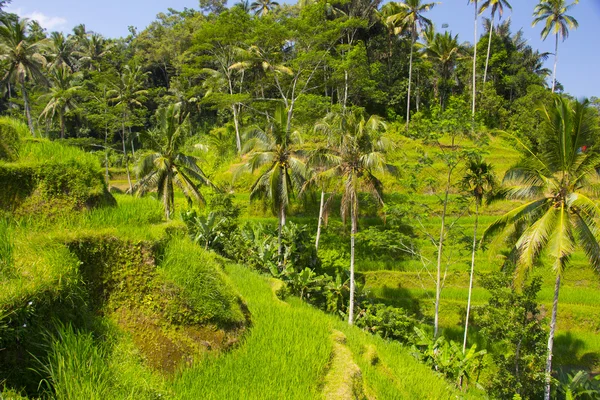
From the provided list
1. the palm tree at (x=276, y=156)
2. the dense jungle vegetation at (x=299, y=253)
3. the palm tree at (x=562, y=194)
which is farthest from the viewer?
the palm tree at (x=276, y=156)

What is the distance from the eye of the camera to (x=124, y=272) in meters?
4.42

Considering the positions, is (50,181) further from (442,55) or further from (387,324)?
(442,55)

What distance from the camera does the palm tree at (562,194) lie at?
11289 mm

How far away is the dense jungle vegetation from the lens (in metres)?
3.90

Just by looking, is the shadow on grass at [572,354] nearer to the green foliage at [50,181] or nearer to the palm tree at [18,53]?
the green foliage at [50,181]

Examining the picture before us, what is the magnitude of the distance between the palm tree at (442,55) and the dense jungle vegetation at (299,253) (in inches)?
22.7

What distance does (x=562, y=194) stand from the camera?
12117 millimetres

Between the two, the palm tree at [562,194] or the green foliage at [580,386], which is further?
the green foliage at [580,386]

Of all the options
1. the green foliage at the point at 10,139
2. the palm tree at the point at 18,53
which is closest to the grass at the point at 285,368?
the green foliage at the point at 10,139

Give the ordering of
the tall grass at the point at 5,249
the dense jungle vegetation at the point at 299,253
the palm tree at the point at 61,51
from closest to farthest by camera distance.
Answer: the tall grass at the point at 5,249 < the dense jungle vegetation at the point at 299,253 < the palm tree at the point at 61,51

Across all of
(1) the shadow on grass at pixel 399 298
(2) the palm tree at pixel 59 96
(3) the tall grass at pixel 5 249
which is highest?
(2) the palm tree at pixel 59 96

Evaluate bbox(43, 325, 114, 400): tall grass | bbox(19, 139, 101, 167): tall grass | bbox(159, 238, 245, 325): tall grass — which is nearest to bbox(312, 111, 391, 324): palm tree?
bbox(159, 238, 245, 325): tall grass

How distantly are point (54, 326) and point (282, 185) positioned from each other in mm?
14394

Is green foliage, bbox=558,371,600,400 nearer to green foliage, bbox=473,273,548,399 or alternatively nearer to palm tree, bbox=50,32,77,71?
green foliage, bbox=473,273,548,399
